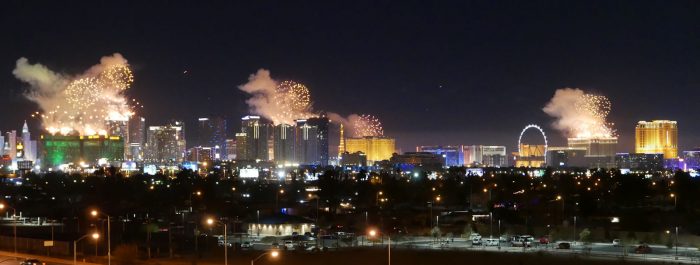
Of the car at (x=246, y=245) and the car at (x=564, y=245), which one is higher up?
the car at (x=246, y=245)

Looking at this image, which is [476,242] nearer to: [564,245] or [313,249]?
[564,245]

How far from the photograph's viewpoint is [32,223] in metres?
57.4

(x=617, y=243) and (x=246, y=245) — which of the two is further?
(x=617, y=243)

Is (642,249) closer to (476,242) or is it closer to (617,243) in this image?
(617,243)

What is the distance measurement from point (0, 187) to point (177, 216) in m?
42.9

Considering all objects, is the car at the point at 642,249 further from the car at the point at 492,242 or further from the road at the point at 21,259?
the road at the point at 21,259

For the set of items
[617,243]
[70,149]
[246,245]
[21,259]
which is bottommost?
[617,243]

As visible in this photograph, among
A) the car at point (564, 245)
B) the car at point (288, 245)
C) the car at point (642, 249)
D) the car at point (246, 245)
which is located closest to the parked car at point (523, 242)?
the car at point (564, 245)

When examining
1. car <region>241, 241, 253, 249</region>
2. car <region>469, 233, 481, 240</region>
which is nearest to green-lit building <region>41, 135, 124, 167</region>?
car <region>469, 233, 481, 240</region>

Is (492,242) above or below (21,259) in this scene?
below

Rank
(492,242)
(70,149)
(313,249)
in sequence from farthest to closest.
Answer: (70,149), (492,242), (313,249)

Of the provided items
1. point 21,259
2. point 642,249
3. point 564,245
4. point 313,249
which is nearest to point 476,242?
point 564,245

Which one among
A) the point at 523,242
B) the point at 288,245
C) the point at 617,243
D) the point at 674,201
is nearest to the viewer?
the point at 288,245

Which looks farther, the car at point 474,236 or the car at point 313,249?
the car at point 474,236
